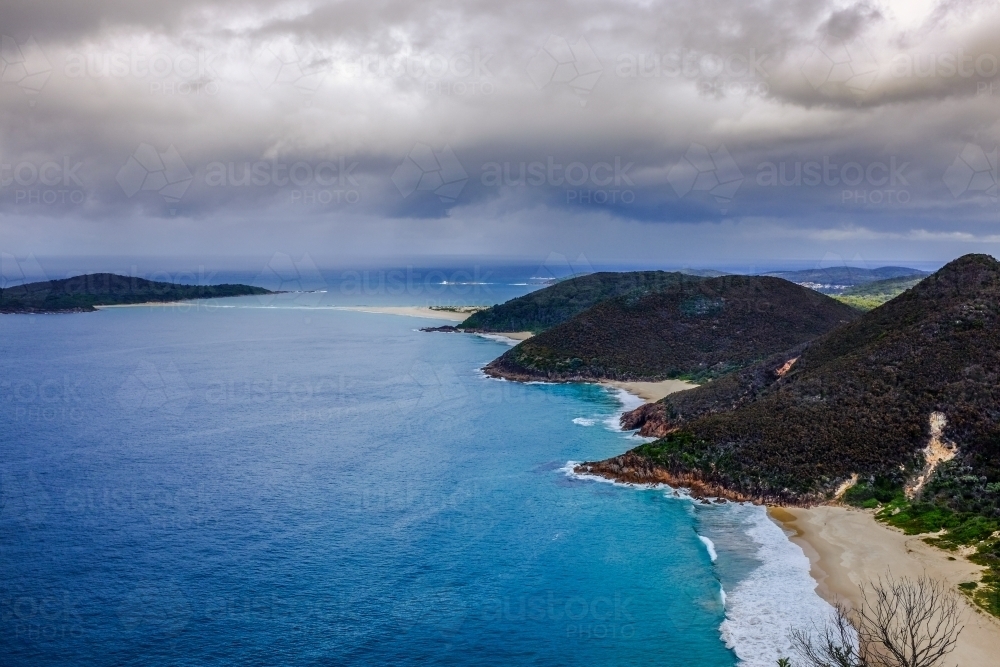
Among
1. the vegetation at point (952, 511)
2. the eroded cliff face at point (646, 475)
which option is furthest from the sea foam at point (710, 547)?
the vegetation at point (952, 511)

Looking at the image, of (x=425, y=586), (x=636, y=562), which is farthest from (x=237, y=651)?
(x=636, y=562)

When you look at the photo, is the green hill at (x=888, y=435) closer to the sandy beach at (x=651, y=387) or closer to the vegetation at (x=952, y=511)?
the vegetation at (x=952, y=511)

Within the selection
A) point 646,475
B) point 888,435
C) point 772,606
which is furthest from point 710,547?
point 888,435

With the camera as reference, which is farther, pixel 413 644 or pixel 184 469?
pixel 184 469

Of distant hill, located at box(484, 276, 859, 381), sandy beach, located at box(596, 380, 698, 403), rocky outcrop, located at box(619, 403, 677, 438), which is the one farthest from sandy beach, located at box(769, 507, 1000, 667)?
distant hill, located at box(484, 276, 859, 381)

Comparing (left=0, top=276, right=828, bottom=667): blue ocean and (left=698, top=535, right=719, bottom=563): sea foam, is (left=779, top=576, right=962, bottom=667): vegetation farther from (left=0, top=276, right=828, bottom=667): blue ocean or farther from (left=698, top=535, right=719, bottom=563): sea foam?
(left=698, top=535, right=719, bottom=563): sea foam

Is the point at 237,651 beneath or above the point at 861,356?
beneath

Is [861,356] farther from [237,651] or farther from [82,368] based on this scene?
[82,368]
